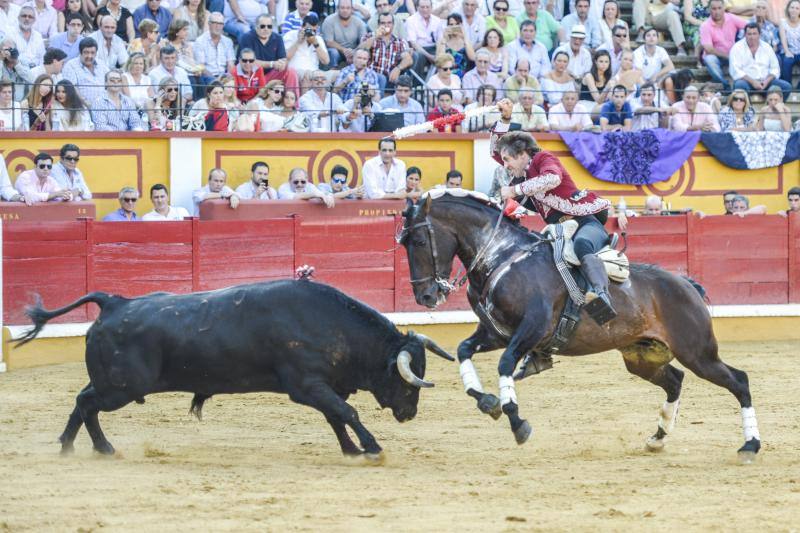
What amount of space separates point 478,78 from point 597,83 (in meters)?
1.52

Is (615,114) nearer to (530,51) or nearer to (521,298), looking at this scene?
(530,51)

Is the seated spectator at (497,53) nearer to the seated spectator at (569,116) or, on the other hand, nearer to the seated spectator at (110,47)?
the seated spectator at (569,116)

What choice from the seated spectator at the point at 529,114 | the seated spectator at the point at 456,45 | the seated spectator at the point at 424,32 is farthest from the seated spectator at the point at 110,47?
the seated spectator at the point at 529,114

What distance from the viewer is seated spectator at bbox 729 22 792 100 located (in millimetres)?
15859

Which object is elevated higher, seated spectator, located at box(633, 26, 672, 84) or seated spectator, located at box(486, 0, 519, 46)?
seated spectator, located at box(486, 0, 519, 46)

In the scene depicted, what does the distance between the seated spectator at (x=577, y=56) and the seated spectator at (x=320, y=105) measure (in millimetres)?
2824

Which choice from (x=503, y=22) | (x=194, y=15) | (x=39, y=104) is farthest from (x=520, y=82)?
(x=39, y=104)

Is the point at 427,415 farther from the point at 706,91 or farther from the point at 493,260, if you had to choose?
the point at 706,91

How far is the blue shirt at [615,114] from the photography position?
14711 mm

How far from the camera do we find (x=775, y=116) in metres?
15.6

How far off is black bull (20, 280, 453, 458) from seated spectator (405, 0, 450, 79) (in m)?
7.59

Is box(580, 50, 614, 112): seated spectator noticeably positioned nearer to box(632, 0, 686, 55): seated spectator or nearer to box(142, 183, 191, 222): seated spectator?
box(632, 0, 686, 55): seated spectator

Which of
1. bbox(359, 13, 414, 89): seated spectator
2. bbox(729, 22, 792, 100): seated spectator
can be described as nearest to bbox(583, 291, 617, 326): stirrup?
bbox(359, 13, 414, 89): seated spectator

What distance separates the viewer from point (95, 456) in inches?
290
